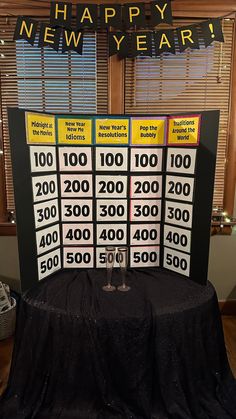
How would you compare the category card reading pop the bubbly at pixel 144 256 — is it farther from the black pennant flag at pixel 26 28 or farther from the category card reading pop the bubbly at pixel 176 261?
the black pennant flag at pixel 26 28

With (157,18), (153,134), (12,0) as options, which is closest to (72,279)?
(153,134)

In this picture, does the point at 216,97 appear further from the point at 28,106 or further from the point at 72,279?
the point at 72,279

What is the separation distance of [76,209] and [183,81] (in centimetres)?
134

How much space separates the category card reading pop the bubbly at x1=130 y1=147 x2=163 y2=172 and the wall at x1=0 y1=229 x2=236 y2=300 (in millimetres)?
1054

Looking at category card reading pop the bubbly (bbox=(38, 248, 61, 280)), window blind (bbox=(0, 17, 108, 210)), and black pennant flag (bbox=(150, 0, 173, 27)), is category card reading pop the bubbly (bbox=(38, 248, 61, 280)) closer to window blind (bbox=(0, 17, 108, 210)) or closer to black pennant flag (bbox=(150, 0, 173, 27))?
window blind (bbox=(0, 17, 108, 210))

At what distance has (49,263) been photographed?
1945mm

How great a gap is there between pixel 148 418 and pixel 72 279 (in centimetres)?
84

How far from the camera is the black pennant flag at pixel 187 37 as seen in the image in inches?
85.2

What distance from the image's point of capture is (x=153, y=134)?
1.96 m

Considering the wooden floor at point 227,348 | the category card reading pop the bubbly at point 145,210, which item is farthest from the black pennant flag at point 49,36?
the wooden floor at point 227,348

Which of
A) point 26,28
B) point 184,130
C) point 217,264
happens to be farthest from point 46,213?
point 217,264

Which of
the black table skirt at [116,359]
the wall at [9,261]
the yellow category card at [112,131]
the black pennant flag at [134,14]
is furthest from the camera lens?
the wall at [9,261]

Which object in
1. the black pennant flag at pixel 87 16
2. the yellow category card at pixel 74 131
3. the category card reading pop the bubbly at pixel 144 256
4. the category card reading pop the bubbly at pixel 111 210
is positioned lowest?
the category card reading pop the bubbly at pixel 144 256

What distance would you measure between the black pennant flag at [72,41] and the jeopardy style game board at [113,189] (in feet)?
2.04
